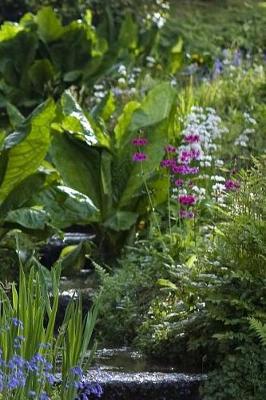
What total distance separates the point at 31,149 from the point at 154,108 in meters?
1.54

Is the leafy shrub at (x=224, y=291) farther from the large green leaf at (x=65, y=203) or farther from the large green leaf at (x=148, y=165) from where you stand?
the large green leaf at (x=148, y=165)

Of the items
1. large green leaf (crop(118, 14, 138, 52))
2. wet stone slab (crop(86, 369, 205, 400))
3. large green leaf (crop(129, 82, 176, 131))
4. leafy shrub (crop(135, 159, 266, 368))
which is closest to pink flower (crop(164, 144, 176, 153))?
large green leaf (crop(129, 82, 176, 131))

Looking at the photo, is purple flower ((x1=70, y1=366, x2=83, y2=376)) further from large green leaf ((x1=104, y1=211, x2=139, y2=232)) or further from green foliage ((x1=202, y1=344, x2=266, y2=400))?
large green leaf ((x1=104, y1=211, x2=139, y2=232))

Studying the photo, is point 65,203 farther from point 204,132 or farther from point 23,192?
point 204,132

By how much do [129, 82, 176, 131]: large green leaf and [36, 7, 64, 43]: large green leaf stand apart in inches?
118

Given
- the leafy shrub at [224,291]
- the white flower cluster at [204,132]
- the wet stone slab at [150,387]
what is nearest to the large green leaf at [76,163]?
the white flower cluster at [204,132]

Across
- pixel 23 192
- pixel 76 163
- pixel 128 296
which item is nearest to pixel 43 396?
pixel 128 296

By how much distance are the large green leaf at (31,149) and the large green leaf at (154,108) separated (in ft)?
4.07

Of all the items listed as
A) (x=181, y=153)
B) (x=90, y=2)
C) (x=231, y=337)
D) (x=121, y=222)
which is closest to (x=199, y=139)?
(x=181, y=153)

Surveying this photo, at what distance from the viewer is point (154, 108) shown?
7.79m

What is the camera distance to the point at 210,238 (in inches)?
240

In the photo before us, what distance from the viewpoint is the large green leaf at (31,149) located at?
6426mm

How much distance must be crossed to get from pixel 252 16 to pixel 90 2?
3.98 meters

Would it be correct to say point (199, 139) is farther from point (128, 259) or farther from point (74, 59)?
point (74, 59)
